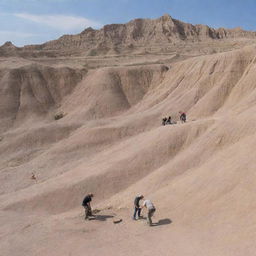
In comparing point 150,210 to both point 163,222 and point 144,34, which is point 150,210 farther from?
point 144,34

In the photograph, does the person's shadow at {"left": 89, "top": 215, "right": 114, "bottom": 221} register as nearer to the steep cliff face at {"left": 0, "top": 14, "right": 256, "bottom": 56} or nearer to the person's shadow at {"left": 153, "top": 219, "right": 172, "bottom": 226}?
the person's shadow at {"left": 153, "top": 219, "right": 172, "bottom": 226}

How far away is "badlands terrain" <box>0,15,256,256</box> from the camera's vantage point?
37.4 feet

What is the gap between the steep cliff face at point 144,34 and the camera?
81.4 m

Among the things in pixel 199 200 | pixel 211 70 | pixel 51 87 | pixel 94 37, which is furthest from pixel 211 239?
pixel 94 37

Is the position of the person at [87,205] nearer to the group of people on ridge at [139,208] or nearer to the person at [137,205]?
the group of people on ridge at [139,208]

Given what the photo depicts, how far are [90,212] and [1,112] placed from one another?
30853mm

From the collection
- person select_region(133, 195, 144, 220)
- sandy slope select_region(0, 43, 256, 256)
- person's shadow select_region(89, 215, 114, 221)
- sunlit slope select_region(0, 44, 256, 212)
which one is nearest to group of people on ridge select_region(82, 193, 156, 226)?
person select_region(133, 195, 144, 220)

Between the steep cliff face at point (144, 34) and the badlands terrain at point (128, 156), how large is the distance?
80.6 ft

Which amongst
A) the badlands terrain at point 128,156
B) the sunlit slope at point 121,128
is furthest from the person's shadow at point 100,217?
the sunlit slope at point 121,128

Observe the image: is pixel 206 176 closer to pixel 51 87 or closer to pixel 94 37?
pixel 51 87

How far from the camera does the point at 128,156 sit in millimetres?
21312

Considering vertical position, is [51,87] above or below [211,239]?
above

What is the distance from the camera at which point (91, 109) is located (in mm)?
40625

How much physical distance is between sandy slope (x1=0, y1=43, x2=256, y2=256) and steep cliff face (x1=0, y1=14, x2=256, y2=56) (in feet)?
115
